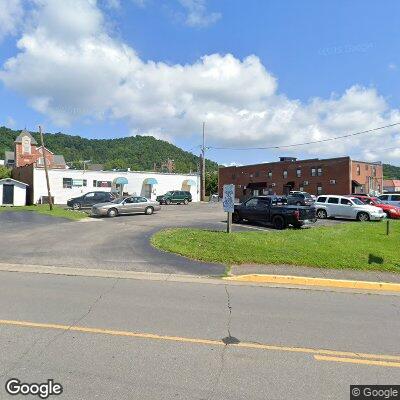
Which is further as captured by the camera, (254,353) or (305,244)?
(305,244)

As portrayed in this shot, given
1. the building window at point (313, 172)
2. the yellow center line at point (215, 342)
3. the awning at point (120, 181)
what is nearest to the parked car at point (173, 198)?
the awning at point (120, 181)

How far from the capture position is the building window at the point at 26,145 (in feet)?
284

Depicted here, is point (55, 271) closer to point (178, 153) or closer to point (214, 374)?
point (214, 374)

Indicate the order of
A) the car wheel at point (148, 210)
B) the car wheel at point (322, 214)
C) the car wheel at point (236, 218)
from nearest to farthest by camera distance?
the car wheel at point (236, 218) < the car wheel at point (322, 214) < the car wheel at point (148, 210)

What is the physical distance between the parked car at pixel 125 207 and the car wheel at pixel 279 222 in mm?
11085

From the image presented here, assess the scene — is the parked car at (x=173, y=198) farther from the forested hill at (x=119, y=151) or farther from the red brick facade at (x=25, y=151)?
the forested hill at (x=119, y=151)

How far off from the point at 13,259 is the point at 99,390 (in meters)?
9.03

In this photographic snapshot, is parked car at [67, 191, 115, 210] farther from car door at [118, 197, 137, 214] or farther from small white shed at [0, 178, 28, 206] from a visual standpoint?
small white shed at [0, 178, 28, 206]

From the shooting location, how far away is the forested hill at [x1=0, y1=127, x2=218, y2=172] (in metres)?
109

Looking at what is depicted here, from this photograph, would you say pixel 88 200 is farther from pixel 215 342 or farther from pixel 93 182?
pixel 215 342

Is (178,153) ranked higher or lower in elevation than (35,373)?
higher

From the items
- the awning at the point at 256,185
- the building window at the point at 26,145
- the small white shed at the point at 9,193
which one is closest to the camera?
the small white shed at the point at 9,193

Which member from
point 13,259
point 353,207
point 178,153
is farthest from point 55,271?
point 178,153

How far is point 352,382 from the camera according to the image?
13.7 ft
